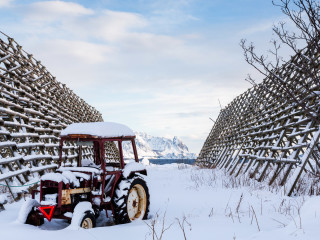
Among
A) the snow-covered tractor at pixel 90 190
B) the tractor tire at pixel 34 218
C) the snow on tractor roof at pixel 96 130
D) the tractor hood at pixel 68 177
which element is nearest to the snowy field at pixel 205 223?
the tractor tire at pixel 34 218

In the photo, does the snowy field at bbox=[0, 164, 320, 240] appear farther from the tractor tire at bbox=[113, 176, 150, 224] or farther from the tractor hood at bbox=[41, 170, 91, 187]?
the tractor hood at bbox=[41, 170, 91, 187]

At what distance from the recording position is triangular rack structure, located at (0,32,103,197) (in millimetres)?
6480

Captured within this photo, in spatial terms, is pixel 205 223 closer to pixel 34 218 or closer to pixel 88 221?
pixel 88 221

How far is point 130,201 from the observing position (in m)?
4.61

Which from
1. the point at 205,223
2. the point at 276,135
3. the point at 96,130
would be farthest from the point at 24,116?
the point at 276,135

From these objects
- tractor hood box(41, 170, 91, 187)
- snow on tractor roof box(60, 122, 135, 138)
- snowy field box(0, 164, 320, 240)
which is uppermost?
snow on tractor roof box(60, 122, 135, 138)

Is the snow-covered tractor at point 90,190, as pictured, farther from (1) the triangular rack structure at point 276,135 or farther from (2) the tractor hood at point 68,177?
(1) the triangular rack structure at point 276,135

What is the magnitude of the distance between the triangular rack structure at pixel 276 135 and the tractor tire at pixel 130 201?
2219mm

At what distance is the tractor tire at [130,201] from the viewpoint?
14.2 feet

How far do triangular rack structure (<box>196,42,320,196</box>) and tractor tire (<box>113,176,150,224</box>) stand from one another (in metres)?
2.22

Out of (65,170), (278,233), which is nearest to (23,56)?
(65,170)

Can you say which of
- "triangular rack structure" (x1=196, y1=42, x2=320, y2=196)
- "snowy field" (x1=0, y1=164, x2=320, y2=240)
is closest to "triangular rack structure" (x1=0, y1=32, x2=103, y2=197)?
"snowy field" (x1=0, y1=164, x2=320, y2=240)

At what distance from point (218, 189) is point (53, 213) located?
4.15 meters

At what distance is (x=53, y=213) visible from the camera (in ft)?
12.6
